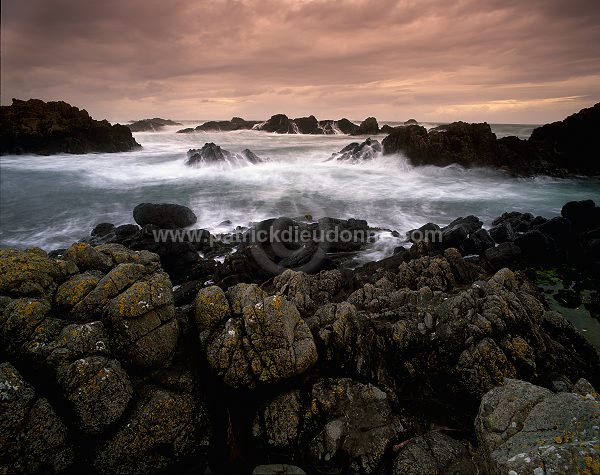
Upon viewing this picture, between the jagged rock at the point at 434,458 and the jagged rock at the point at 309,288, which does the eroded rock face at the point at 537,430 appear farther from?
the jagged rock at the point at 309,288

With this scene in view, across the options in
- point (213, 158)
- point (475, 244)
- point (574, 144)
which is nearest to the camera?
point (475, 244)

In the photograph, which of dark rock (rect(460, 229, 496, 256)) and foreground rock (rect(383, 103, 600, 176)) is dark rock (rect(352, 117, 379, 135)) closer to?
foreground rock (rect(383, 103, 600, 176))

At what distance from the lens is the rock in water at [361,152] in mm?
54000

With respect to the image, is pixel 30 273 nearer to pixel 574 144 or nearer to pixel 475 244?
pixel 475 244

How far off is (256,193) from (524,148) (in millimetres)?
35491

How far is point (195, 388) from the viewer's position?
643cm

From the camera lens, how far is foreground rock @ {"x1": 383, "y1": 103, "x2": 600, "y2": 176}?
135ft

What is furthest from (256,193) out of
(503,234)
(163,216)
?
(503,234)

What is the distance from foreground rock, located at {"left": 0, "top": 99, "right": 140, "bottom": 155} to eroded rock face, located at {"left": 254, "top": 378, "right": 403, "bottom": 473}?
7097 centimetres

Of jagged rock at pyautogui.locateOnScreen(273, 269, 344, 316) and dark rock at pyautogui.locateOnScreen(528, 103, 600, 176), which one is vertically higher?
dark rock at pyautogui.locateOnScreen(528, 103, 600, 176)

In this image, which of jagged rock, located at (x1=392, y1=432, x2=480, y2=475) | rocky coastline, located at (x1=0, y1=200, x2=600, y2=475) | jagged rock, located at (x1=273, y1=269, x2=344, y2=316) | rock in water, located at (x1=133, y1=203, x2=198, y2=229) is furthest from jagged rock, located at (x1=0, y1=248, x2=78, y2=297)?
rock in water, located at (x1=133, y1=203, x2=198, y2=229)

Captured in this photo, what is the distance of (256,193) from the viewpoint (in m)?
36.3

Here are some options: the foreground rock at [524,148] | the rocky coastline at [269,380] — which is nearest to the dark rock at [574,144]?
the foreground rock at [524,148]

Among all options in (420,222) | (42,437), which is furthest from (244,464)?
(420,222)
